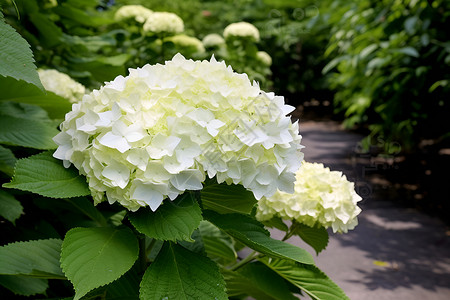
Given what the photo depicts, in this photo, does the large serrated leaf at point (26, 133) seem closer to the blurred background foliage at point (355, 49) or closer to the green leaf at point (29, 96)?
the green leaf at point (29, 96)

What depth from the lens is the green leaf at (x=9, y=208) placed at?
1084 mm

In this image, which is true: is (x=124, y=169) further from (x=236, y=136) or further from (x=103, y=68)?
(x=103, y=68)

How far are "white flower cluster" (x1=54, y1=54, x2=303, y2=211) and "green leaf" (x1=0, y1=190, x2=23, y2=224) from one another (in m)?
0.32

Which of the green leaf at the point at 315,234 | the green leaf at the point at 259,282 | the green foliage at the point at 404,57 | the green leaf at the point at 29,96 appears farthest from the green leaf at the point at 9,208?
the green foliage at the point at 404,57

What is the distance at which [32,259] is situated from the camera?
94 centimetres

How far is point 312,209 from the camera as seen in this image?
Answer: 47.8 inches

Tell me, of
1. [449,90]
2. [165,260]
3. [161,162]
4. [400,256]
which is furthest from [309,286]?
[449,90]

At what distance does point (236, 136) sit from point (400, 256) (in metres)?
2.67

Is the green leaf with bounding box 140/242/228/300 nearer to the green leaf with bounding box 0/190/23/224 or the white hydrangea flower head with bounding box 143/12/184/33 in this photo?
the green leaf with bounding box 0/190/23/224

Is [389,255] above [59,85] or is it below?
below

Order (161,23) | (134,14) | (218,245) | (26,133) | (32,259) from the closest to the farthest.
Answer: (32,259) → (26,133) → (218,245) → (161,23) → (134,14)

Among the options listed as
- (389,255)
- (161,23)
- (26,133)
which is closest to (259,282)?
(26,133)

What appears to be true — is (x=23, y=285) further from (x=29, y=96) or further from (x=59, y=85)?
(x=59, y=85)

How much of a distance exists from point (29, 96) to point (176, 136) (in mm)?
574
